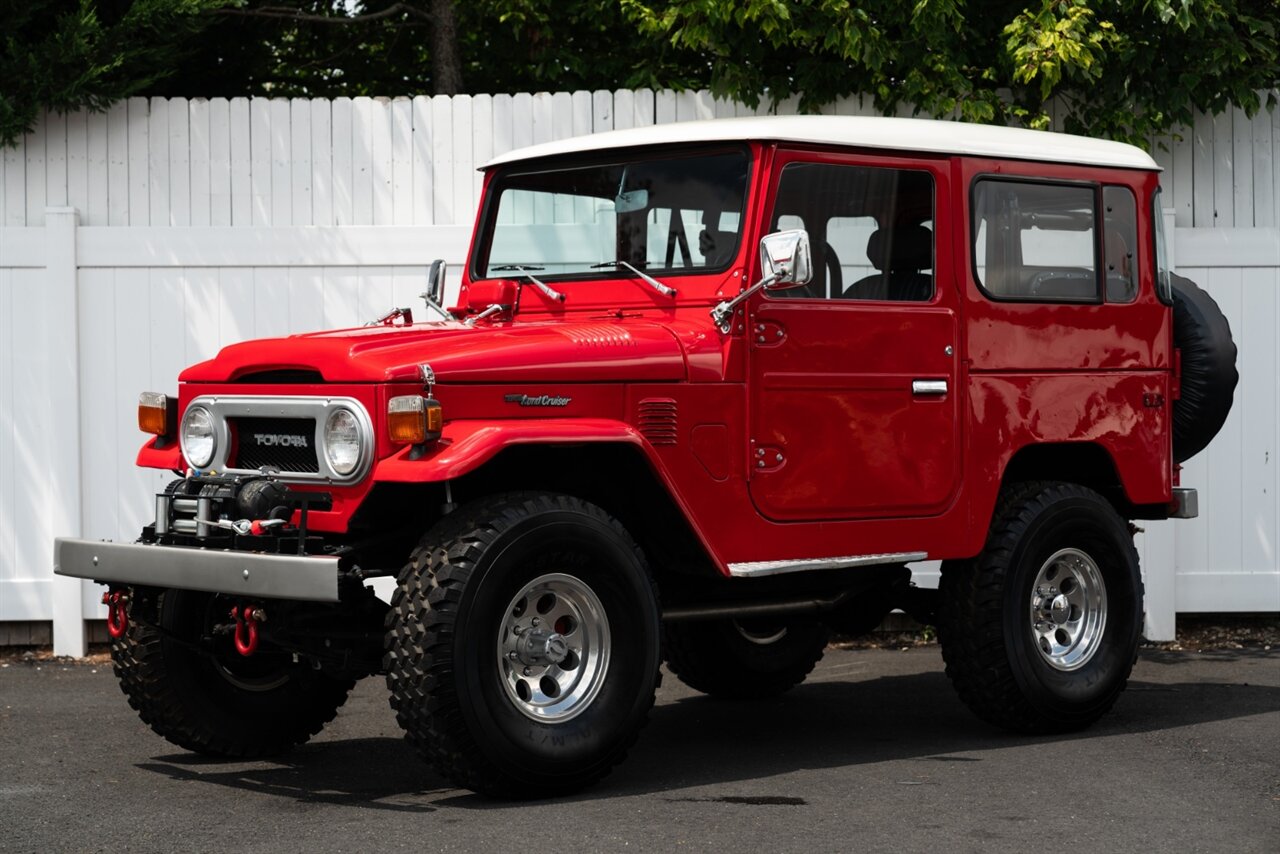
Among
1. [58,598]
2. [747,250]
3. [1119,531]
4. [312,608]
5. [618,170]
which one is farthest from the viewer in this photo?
[58,598]

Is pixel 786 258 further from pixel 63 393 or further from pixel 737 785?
pixel 63 393

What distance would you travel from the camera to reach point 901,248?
23.7 ft

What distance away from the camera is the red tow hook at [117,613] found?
656cm

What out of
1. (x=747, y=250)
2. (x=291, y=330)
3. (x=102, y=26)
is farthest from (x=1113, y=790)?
(x=102, y=26)

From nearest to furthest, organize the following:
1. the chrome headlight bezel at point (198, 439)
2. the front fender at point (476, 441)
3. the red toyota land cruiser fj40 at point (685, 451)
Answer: the front fender at point (476, 441) → the red toyota land cruiser fj40 at point (685, 451) → the chrome headlight bezel at point (198, 439)

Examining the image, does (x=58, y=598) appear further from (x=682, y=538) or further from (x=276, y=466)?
(x=682, y=538)

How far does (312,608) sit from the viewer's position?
6.29 metres

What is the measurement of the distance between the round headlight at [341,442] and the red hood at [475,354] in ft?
0.42

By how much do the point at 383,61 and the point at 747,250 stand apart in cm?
755

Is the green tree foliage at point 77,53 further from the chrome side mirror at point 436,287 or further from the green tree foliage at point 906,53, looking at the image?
the chrome side mirror at point 436,287

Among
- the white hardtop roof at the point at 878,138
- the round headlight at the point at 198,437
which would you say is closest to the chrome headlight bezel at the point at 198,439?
the round headlight at the point at 198,437

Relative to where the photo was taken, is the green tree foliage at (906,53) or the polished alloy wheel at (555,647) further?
the green tree foliage at (906,53)

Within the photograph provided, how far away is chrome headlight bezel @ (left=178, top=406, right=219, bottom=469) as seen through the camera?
652 centimetres

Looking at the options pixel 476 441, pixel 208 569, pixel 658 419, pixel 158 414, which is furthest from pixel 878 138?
pixel 208 569
